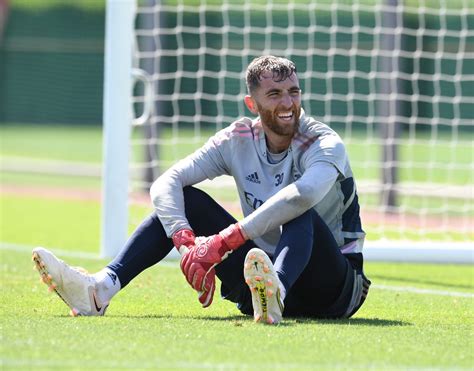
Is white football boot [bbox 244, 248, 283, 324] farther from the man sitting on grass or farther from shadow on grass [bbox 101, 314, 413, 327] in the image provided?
shadow on grass [bbox 101, 314, 413, 327]

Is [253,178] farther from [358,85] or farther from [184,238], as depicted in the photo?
[358,85]

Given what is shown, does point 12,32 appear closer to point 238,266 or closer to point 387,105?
point 387,105

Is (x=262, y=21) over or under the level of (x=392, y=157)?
over

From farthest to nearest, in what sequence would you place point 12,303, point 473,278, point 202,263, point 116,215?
point 116,215 < point 473,278 < point 12,303 < point 202,263

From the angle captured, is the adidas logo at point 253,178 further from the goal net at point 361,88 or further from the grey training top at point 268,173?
the goal net at point 361,88

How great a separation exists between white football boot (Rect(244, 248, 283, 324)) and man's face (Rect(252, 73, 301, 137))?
79cm

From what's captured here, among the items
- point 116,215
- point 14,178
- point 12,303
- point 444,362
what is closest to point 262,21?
point 14,178

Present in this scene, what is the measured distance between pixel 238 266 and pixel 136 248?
1.63ft

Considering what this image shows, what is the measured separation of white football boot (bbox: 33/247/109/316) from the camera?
17.9ft

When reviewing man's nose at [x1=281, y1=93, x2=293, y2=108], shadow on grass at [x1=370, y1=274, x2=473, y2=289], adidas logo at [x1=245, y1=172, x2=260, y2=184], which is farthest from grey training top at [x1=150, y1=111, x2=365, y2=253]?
shadow on grass at [x1=370, y1=274, x2=473, y2=289]

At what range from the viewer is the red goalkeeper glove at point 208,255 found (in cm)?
527

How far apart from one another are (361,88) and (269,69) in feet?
50.2

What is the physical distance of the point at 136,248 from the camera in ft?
18.4

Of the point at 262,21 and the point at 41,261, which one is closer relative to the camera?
the point at 41,261
